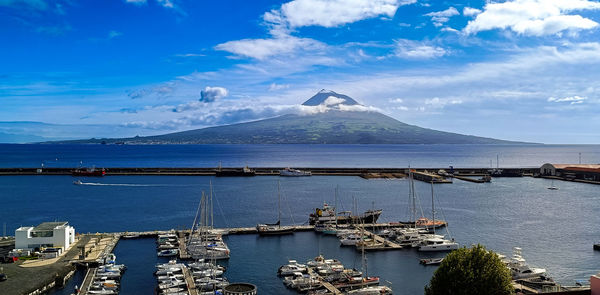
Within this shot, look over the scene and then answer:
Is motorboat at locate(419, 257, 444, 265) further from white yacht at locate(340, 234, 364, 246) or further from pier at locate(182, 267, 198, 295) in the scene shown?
pier at locate(182, 267, 198, 295)

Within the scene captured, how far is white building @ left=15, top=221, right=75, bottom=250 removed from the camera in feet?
108

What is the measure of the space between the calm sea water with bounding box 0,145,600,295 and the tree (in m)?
6.55

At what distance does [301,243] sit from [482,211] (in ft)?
83.6

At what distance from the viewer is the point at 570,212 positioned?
53.0 metres

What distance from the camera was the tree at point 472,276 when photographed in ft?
66.9

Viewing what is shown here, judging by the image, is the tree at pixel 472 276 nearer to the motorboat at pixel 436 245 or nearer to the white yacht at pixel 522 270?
the white yacht at pixel 522 270

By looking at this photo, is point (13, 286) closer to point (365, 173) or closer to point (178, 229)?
point (178, 229)

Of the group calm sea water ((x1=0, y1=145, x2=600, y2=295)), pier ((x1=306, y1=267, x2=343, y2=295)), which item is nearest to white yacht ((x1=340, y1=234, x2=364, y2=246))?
calm sea water ((x1=0, y1=145, x2=600, y2=295))

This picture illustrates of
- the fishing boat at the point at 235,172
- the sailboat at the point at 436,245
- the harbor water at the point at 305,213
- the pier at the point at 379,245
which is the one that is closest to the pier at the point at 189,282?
the harbor water at the point at 305,213

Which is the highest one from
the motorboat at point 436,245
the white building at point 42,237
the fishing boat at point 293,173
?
the fishing boat at point 293,173

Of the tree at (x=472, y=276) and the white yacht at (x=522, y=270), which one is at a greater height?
the tree at (x=472, y=276)

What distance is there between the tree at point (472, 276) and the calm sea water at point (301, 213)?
655 centimetres

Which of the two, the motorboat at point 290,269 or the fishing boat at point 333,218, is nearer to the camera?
the motorboat at point 290,269

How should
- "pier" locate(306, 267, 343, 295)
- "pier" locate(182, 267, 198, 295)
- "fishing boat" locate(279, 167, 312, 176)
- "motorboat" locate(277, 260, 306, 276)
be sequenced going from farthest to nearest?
"fishing boat" locate(279, 167, 312, 176) < "motorboat" locate(277, 260, 306, 276) < "pier" locate(306, 267, 343, 295) < "pier" locate(182, 267, 198, 295)
